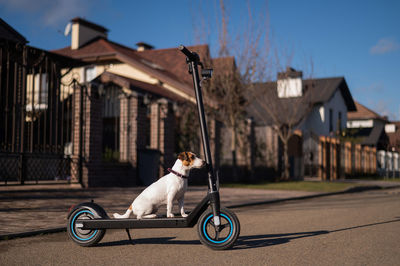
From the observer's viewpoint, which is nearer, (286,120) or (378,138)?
(286,120)

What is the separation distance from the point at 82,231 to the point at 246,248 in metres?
2.03

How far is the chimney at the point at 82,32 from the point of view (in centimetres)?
2938

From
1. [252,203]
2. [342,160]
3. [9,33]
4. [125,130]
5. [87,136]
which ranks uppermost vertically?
[9,33]

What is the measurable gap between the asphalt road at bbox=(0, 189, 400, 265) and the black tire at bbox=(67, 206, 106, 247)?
105 mm

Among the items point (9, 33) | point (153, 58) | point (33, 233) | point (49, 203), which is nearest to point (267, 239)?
Result: point (33, 233)

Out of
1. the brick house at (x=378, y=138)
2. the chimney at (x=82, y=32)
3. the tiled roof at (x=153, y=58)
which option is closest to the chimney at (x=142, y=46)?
the tiled roof at (x=153, y=58)

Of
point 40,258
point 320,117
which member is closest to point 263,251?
point 40,258

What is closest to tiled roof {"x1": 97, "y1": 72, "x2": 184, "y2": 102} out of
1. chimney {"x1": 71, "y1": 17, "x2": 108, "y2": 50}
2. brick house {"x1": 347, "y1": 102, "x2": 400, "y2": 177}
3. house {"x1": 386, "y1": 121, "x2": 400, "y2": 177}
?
chimney {"x1": 71, "y1": 17, "x2": 108, "y2": 50}

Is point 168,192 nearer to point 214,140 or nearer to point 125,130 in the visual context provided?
point 125,130

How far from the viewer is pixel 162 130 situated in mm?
16828

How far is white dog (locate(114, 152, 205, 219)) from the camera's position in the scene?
5363 mm

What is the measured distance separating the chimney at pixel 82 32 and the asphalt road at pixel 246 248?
79.8ft

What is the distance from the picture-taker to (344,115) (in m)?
41.8

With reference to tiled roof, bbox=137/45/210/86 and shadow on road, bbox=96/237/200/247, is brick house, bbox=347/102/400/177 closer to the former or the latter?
tiled roof, bbox=137/45/210/86
